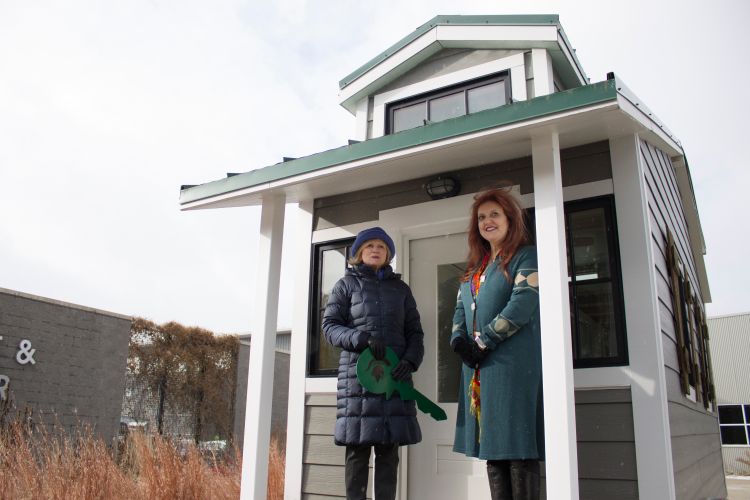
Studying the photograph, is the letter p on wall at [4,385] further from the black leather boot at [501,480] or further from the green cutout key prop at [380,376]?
the black leather boot at [501,480]

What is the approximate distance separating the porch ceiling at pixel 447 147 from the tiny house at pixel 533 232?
0.04 feet

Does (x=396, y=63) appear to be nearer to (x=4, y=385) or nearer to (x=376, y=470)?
(x=376, y=470)

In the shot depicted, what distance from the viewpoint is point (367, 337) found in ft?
9.73

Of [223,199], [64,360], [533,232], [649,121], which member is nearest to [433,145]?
[533,232]

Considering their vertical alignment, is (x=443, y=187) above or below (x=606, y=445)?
above

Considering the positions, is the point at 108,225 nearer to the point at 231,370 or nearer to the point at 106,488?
the point at 231,370

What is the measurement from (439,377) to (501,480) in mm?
Answer: 1129

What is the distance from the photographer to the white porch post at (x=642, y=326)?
2.79 meters

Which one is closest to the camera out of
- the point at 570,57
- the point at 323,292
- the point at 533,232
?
the point at 533,232

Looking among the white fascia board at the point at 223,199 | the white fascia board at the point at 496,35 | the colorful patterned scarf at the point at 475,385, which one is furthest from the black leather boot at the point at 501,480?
the white fascia board at the point at 496,35

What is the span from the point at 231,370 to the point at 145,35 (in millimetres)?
7341

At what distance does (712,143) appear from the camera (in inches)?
300

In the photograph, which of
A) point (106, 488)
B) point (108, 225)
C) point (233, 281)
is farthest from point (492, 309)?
point (233, 281)

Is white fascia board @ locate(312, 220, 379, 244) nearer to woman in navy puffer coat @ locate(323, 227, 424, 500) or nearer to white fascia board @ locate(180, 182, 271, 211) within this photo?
white fascia board @ locate(180, 182, 271, 211)
